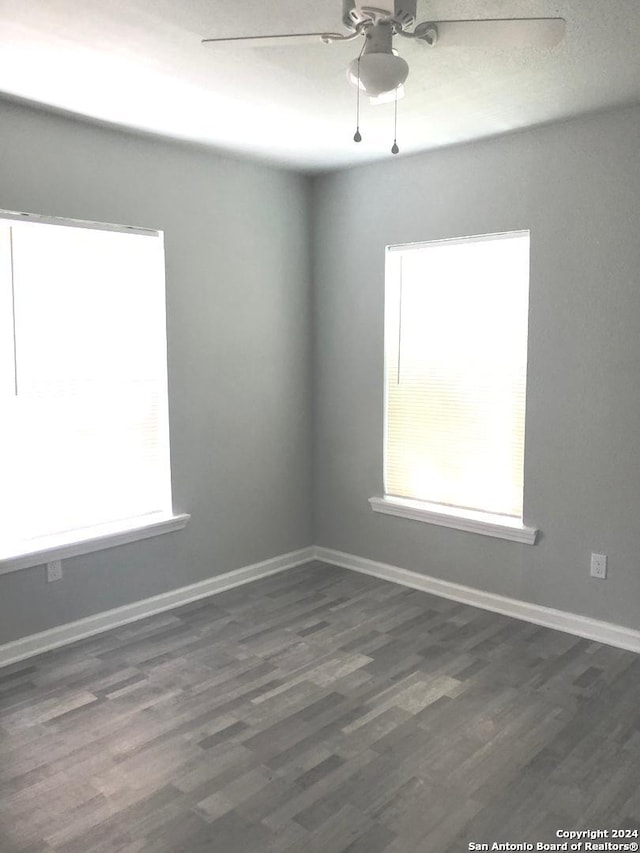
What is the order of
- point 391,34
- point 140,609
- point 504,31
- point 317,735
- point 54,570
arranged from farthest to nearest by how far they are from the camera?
point 140,609 → point 54,570 → point 317,735 → point 391,34 → point 504,31

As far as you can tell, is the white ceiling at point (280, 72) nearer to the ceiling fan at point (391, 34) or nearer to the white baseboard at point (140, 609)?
the ceiling fan at point (391, 34)

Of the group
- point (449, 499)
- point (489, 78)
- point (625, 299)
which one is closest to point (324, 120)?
point (489, 78)

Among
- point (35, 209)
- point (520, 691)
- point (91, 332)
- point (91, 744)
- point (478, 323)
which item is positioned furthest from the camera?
point (478, 323)

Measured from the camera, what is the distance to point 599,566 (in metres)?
3.46

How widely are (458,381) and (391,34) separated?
2210 millimetres

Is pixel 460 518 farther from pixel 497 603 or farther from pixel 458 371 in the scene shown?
pixel 458 371

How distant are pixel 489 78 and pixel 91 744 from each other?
3.02m

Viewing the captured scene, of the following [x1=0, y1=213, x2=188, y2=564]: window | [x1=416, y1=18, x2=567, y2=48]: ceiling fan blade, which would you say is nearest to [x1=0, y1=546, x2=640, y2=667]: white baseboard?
[x1=0, y1=213, x2=188, y2=564]: window

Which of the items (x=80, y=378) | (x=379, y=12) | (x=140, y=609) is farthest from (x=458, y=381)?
(x=379, y=12)

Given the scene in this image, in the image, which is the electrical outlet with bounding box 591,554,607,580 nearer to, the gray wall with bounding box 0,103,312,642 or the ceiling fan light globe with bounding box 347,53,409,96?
the gray wall with bounding box 0,103,312,642

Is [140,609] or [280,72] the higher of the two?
[280,72]

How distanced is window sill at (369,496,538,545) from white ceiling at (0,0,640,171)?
2.04 meters

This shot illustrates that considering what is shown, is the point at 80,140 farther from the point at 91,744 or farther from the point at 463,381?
the point at 91,744

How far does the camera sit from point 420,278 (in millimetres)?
4141
